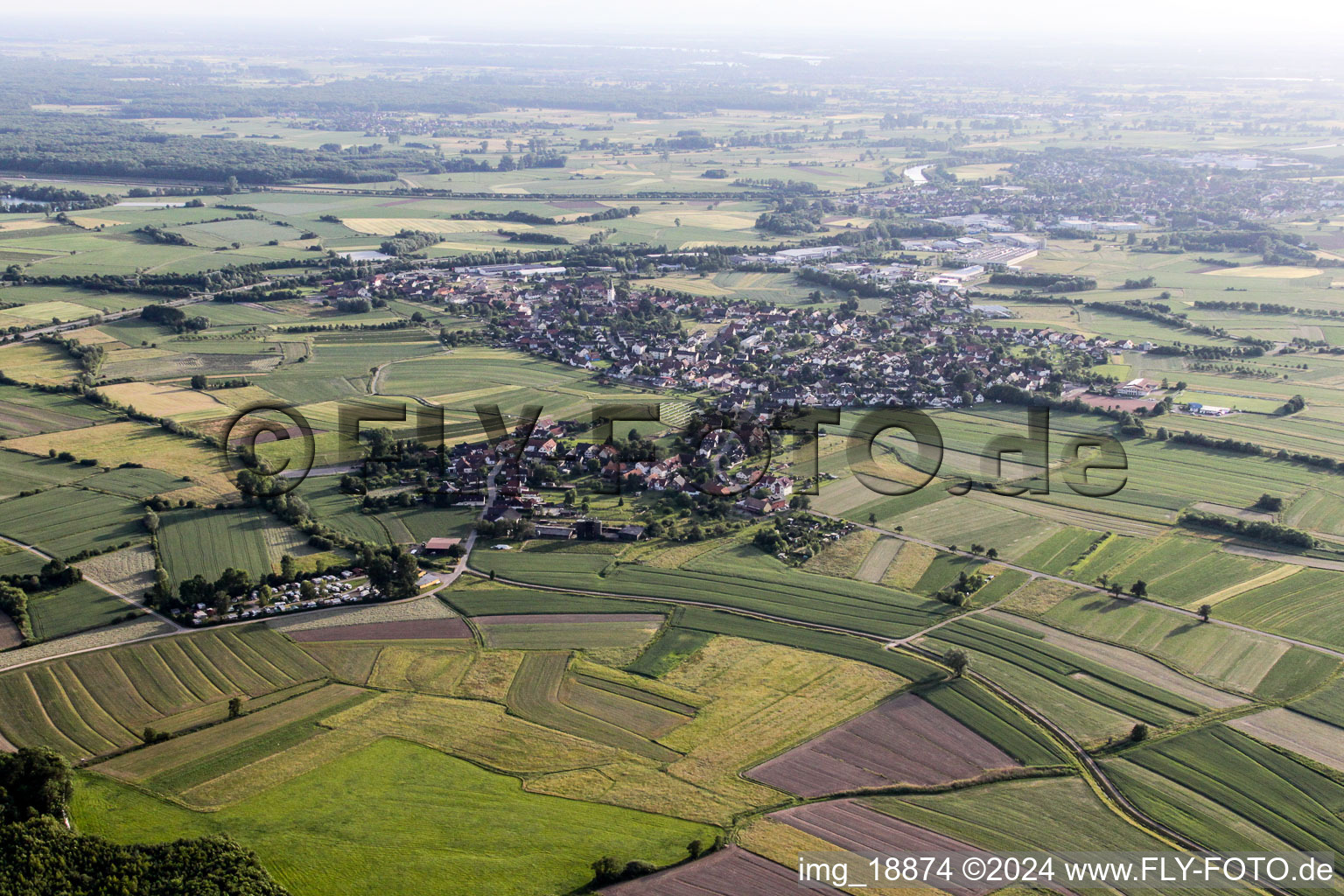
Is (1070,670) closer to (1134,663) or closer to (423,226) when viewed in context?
(1134,663)

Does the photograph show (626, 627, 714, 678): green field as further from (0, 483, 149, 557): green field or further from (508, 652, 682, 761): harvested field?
(0, 483, 149, 557): green field

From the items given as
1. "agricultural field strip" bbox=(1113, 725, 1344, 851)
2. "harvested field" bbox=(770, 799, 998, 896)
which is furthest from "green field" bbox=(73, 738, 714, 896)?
"agricultural field strip" bbox=(1113, 725, 1344, 851)

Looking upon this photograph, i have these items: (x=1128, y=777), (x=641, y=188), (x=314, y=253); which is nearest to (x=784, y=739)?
(x=1128, y=777)

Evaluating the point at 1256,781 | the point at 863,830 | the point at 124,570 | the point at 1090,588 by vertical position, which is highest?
the point at 124,570

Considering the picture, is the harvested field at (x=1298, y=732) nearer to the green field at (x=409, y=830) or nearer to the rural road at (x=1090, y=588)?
the rural road at (x=1090, y=588)

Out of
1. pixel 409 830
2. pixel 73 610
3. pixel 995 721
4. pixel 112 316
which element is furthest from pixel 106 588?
pixel 112 316

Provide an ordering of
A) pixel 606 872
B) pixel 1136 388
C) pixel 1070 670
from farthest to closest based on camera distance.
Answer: pixel 1136 388 < pixel 1070 670 < pixel 606 872

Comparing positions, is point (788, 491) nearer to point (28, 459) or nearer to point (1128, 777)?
point (1128, 777)

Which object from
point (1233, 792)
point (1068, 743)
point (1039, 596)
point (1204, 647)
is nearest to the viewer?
point (1233, 792)
